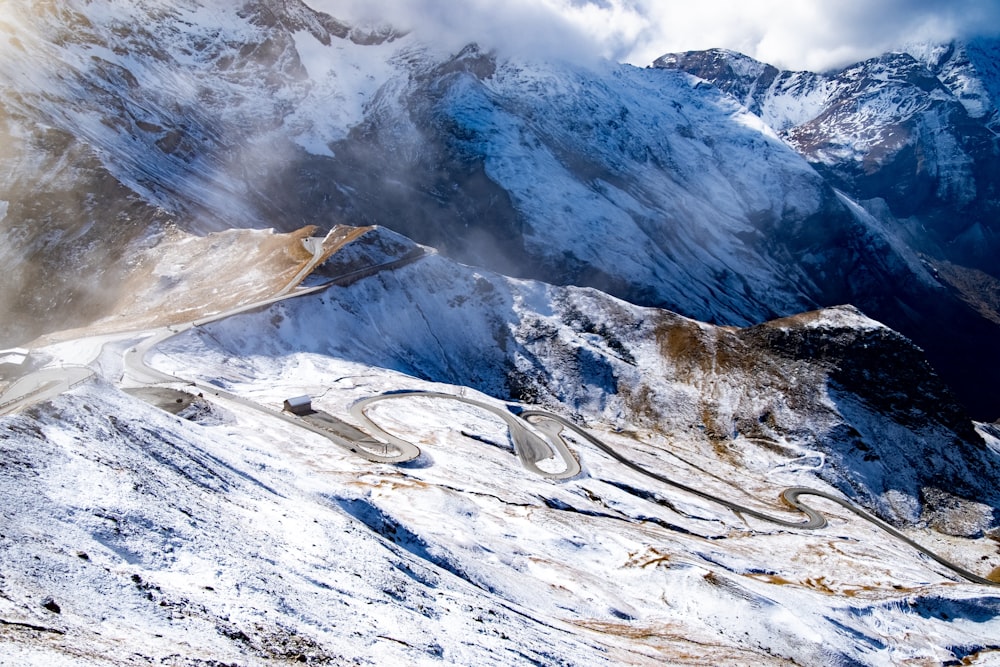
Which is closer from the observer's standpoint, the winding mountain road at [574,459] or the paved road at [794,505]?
the winding mountain road at [574,459]

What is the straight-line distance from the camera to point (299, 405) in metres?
81.2

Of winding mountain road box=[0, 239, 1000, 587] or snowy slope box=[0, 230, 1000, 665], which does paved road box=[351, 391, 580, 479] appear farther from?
snowy slope box=[0, 230, 1000, 665]

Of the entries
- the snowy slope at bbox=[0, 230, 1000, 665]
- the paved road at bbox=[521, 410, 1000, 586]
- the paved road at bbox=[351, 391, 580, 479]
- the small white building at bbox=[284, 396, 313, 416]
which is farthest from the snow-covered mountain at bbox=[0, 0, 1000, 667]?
the small white building at bbox=[284, 396, 313, 416]

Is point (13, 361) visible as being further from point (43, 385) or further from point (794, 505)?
point (794, 505)

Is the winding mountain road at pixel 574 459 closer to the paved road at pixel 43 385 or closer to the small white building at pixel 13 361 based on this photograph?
the paved road at pixel 43 385

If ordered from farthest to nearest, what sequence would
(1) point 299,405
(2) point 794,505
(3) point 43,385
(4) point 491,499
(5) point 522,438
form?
1. (2) point 794,505
2. (5) point 522,438
3. (1) point 299,405
4. (4) point 491,499
5. (3) point 43,385

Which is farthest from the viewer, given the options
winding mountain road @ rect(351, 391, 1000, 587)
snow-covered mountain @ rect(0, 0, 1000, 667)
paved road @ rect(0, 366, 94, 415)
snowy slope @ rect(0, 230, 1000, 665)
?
winding mountain road @ rect(351, 391, 1000, 587)

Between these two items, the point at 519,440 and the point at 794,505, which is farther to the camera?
the point at 794,505

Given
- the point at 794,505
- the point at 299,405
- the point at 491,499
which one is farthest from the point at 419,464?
the point at 794,505

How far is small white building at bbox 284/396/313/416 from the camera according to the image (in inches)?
3172

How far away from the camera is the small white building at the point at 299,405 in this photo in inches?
3172

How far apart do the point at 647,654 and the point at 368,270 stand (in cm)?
11288

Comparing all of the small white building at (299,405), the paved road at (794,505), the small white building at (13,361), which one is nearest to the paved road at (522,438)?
the small white building at (299,405)

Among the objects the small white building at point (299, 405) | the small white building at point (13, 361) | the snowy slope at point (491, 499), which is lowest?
the small white building at point (13, 361)
